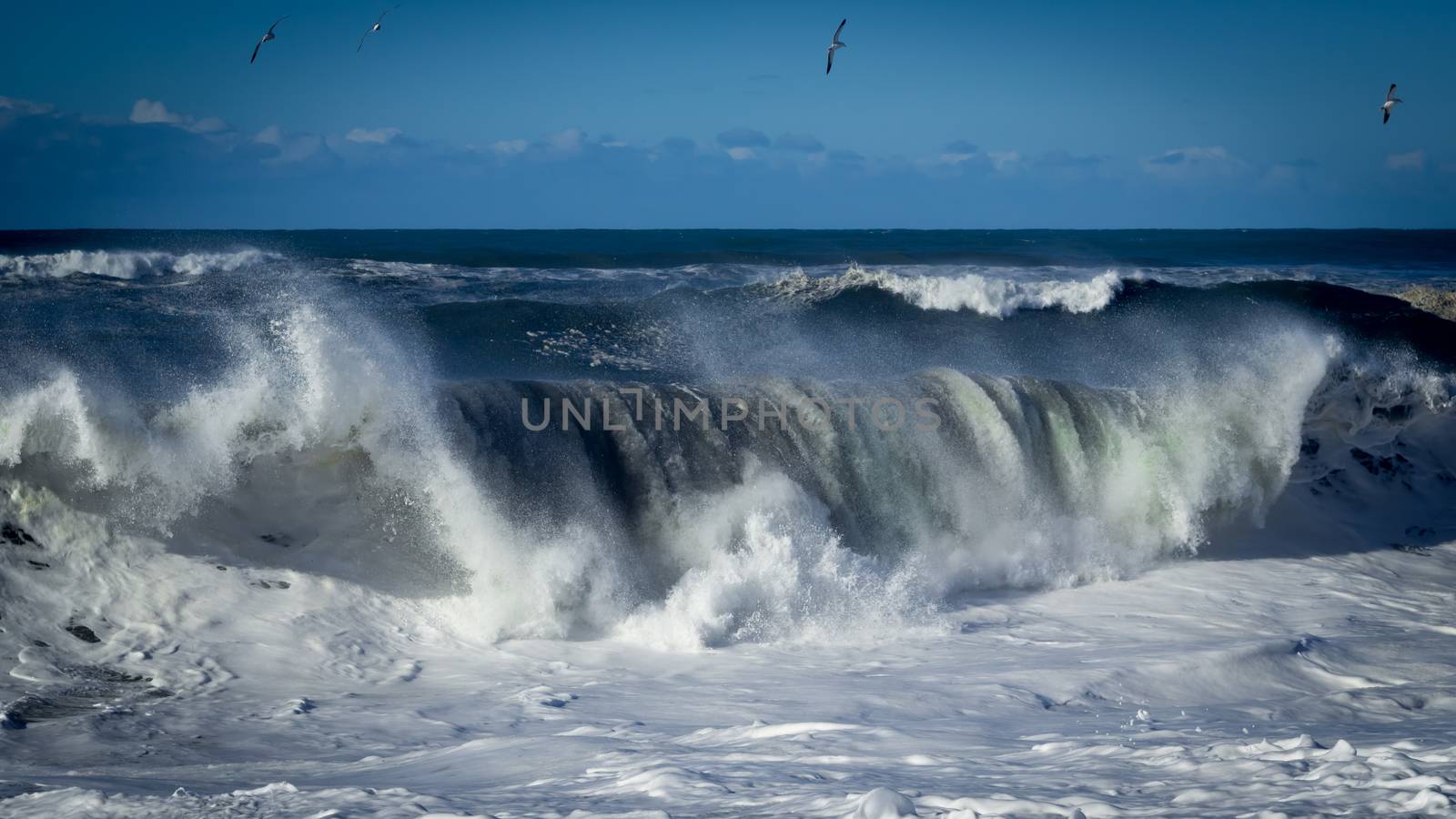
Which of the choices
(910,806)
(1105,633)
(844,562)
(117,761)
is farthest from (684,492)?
(910,806)

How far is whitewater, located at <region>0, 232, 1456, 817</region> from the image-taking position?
4.33 m

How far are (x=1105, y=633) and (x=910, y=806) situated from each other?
164 inches

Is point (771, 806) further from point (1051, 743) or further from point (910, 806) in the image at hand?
point (1051, 743)

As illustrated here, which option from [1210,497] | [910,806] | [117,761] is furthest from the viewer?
[1210,497]

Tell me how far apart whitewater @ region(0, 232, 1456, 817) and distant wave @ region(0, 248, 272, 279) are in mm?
6175

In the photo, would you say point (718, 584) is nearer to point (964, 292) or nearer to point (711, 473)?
point (711, 473)

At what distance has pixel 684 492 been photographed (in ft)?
26.6

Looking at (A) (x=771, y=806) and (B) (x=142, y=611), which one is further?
(B) (x=142, y=611)

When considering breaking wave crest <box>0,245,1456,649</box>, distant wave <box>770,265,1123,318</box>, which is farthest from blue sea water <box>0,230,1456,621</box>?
distant wave <box>770,265,1123,318</box>

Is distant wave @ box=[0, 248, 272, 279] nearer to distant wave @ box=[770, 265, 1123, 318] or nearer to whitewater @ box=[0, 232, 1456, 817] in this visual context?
whitewater @ box=[0, 232, 1456, 817]

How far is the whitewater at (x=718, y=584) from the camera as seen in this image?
433cm

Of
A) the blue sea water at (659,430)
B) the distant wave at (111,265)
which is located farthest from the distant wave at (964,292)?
the distant wave at (111,265)

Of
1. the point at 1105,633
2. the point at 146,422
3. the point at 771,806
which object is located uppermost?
the point at 146,422

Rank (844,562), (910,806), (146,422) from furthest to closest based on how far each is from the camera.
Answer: (844,562) → (146,422) → (910,806)
